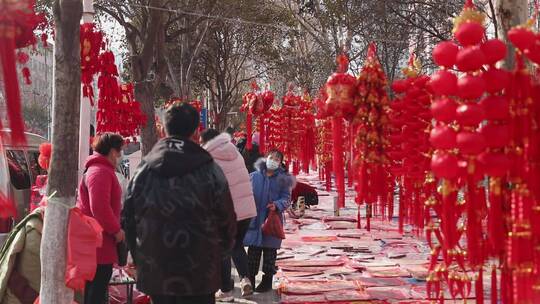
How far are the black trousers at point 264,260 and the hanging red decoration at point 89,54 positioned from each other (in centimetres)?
257

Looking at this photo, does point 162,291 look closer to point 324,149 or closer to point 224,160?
point 224,160

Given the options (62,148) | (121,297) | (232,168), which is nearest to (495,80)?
(62,148)

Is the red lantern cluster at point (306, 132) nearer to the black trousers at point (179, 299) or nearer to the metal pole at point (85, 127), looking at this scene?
the metal pole at point (85, 127)

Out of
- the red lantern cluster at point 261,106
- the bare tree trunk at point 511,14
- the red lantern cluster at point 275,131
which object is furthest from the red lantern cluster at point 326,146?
the bare tree trunk at point 511,14

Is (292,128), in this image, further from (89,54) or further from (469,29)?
(469,29)

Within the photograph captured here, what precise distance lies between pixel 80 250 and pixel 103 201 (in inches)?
32.5

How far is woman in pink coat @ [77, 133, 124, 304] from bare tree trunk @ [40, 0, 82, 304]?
1052 mm

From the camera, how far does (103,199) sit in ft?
17.5

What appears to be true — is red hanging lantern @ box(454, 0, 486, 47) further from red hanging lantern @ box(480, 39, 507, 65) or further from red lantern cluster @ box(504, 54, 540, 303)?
red lantern cluster @ box(504, 54, 540, 303)

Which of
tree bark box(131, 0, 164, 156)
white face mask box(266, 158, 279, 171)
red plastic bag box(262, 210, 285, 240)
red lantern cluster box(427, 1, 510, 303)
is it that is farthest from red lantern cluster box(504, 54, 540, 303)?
tree bark box(131, 0, 164, 156)

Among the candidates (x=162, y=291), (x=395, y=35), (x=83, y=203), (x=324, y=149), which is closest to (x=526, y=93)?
(x=162, y=291)

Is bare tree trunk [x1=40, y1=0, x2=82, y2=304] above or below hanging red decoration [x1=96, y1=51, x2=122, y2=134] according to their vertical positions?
below

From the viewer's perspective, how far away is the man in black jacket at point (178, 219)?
3.86m

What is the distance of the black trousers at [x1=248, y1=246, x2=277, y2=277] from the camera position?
779 cm
